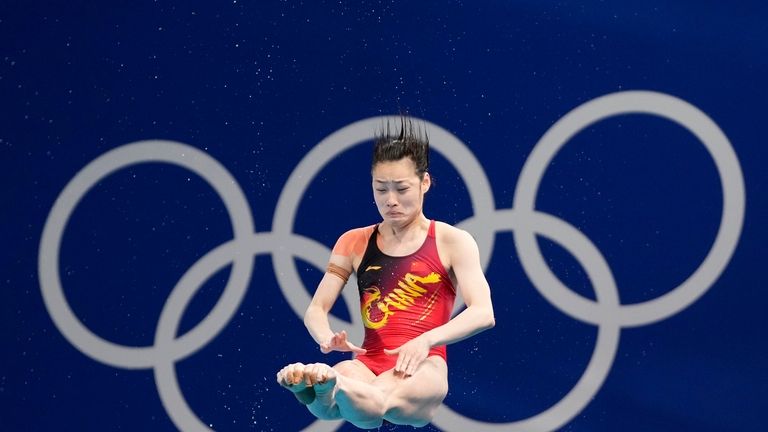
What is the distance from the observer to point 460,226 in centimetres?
704

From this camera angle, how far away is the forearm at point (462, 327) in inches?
183

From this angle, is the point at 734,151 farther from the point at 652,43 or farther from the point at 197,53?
the point at 197,53

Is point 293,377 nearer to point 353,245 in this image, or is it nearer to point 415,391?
point 415,391

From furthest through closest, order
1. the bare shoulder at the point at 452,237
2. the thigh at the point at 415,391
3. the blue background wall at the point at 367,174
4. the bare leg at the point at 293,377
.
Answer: the blue background wall at the point at 367,174 → the bare shoulder at the point at 452,237 → the thigh at the point at 415,391 → the bare leg at the point at 293,377

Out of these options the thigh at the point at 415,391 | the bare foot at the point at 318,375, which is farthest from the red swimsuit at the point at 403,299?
the bare foot at the point at 318,375

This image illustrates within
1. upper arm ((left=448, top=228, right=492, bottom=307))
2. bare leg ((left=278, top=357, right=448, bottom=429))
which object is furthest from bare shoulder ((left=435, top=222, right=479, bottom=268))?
bare leg ((left=278, top=357, right=448, bottom=429))

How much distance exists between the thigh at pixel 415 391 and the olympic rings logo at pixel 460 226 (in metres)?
2.07

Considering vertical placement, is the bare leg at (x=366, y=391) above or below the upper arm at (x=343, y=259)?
below

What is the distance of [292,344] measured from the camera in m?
7.09

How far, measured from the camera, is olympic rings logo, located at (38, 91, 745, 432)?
7000 millimetres

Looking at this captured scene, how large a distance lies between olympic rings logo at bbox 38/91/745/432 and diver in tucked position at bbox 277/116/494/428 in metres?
1.87

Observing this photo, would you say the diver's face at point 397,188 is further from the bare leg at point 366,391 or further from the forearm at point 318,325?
the bare leg at point 366,391

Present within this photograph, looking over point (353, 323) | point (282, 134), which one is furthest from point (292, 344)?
point (282, 134)

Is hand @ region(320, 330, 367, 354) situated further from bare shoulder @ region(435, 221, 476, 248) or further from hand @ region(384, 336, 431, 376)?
bare shoulder @ region(435, 221, 476, 248)
